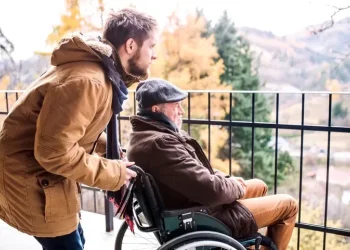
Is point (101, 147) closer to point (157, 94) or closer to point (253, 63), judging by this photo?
point (157, 94)

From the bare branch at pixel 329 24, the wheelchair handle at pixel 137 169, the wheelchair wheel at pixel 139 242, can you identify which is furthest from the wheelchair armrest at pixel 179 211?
the bare branch at pixel 329 24

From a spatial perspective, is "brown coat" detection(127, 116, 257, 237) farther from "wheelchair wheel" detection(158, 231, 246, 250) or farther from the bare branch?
the bare branch

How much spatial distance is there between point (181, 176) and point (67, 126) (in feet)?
1.78

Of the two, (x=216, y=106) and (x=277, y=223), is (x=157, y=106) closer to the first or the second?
(x=277, y=223)

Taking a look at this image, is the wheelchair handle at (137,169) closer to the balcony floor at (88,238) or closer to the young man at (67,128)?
the young man at (67,128)

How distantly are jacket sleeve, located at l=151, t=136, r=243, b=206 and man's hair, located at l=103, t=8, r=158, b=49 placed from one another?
42cm

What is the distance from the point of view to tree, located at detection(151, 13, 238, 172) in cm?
678

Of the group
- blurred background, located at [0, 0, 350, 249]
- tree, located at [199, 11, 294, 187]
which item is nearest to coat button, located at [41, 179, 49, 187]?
blurred background, located at [0, 0, 350, 249]

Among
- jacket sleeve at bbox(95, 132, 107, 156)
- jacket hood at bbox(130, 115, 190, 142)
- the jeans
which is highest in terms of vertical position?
jacket hood at bbox(130, 115, 190, 142)

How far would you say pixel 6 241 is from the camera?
2449 mm

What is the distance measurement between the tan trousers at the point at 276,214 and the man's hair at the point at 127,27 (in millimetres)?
813

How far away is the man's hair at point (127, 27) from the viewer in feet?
4.04

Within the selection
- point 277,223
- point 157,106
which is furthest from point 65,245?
point 277,223

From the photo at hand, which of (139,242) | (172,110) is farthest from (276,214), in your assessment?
(139,242)
